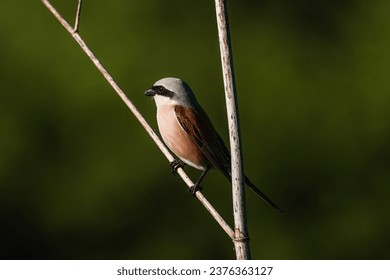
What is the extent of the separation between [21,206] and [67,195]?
53cm

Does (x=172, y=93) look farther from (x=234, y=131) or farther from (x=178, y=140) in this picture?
(x=234, y=131)

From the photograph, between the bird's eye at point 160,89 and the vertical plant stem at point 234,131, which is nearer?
the vertical plant stem at point 234,131

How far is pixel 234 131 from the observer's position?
2191mm

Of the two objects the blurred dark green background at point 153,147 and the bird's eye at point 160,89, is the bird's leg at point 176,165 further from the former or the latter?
the blurred dark green background at point 153,147

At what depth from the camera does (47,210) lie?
27.3 feet

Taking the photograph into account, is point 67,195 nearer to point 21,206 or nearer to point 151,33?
point 21,206

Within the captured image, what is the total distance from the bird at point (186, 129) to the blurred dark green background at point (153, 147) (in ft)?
11.2

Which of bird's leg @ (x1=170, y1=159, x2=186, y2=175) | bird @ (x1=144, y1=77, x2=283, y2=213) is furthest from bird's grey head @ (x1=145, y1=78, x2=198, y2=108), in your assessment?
bird's leg @ (x1=170, y1=159, x2=186, y2=175)

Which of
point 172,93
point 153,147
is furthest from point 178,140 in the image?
point 153,147

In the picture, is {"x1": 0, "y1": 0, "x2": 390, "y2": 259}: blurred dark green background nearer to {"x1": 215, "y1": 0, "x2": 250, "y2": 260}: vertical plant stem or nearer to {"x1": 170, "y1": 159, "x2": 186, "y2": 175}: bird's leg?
{"x1": 170, "y1": 159, "x2": 186, "y2": 175}: bird's leg

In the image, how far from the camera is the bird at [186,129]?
4.02 m

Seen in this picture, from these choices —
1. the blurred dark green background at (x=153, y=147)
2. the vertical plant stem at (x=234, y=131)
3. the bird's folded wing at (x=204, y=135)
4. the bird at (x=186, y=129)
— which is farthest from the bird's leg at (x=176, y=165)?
the blurred dark green background at (x=153, y=147)

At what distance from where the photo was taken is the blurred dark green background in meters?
7.84
